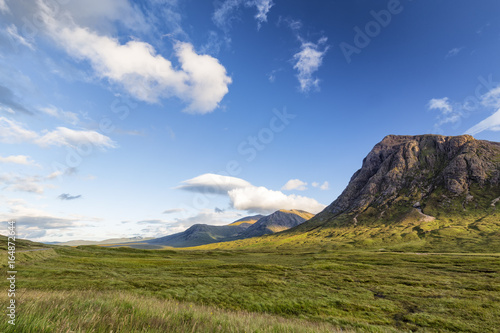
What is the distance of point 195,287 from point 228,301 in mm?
10690

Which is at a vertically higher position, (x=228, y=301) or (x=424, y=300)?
(x=228, y=301)

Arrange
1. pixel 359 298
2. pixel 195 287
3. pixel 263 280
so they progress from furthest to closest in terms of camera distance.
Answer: pixel 263 280 < pixel 195 287 < pixel 359 298

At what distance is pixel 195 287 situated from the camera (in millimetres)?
38719

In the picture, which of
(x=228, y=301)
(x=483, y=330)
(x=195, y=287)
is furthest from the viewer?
(x=195, y=287)

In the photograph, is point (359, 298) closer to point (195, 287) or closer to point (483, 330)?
point (483, 330)

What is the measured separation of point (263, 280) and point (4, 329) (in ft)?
153

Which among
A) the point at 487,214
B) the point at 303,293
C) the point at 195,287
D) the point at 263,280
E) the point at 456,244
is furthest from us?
the point at 487,214

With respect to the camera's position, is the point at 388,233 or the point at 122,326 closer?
the point at 122,326

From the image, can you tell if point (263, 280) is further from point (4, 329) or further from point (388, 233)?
point (388, 233)

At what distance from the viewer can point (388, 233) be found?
639 feet

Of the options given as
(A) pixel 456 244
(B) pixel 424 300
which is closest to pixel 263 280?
(B) pixel 424 300

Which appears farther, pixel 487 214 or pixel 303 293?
pixel 487 214

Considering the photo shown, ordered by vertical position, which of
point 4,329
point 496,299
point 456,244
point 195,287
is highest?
point 4,329

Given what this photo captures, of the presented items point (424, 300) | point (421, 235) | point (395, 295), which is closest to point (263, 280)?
point (395, 295)
